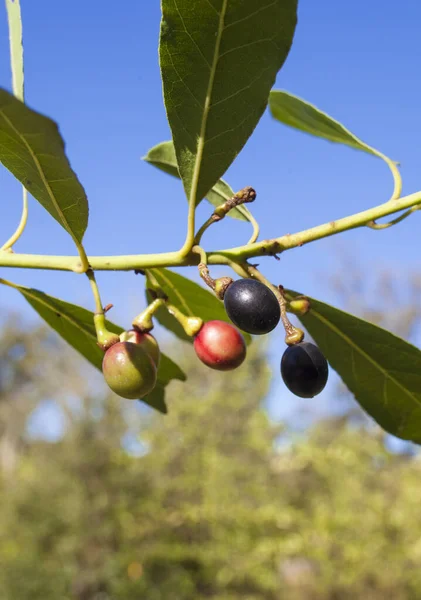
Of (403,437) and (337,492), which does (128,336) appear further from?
(337,492)

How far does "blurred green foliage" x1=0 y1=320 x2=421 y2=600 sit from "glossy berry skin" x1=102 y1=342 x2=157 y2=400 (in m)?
11.8

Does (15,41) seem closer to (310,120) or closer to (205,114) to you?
(205,114)

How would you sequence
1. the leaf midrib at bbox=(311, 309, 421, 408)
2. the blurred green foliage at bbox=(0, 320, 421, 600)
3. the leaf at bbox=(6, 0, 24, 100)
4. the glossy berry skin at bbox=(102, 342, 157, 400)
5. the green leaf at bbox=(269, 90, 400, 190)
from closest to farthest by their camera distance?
the glossy berry skin at bbox=(102, 342, 157, 400) < the leaf at bbox=(6, 0, 24, 100) < the leaf midrib at bbox=(311, 309, 421, 408) < the green leaf at bbox=(269, 90, 400, 190) < the blurred green foliage at bbox=(0, 320, 421, 600)

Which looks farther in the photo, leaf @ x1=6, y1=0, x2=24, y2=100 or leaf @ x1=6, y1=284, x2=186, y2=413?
leaf @ x1=6, y1=284, x2=186, y2=413

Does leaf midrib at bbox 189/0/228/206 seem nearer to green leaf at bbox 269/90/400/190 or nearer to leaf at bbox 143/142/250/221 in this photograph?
leaf at bbox 143/142/250/221

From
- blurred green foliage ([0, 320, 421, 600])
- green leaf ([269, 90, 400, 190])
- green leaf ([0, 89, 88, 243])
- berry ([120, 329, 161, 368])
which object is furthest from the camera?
blurred green foliage ([0, 320, 421, 600])

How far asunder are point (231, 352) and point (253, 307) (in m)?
0.11

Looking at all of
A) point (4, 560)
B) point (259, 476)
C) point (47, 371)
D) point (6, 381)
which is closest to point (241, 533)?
point (259, 476)

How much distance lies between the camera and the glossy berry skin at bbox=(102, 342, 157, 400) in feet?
3.01

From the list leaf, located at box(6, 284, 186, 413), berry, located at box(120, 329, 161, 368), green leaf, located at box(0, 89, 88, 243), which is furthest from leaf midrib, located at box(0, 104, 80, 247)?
leaf, located at box(6, 284, 186, 413)

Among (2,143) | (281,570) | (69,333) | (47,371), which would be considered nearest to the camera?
(2,143)

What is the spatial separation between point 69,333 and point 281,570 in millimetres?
14626

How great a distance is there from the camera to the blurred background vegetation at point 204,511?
1240cm

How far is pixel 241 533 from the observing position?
Answer: 44.2 ft
